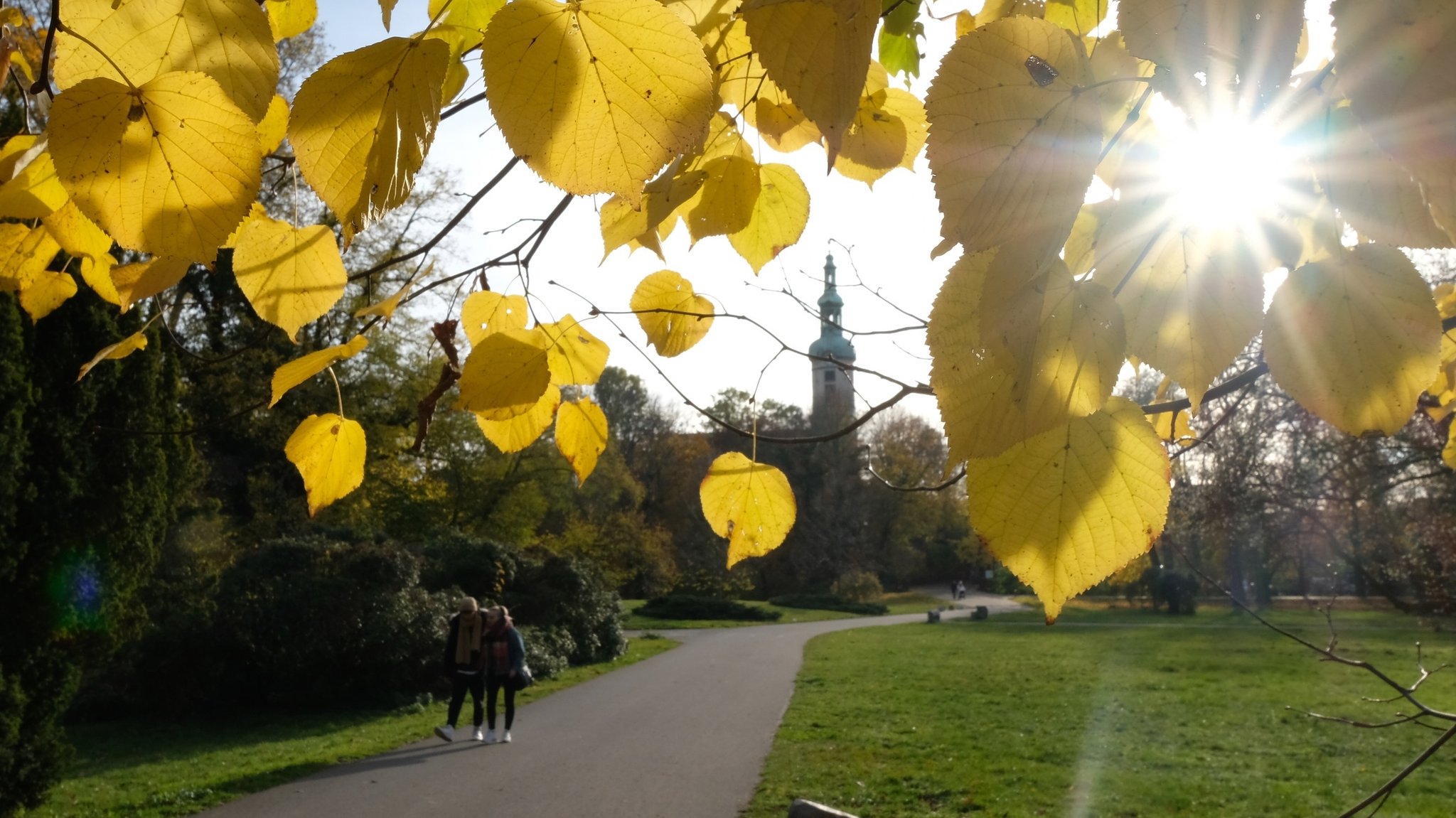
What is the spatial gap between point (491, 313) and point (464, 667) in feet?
24.9

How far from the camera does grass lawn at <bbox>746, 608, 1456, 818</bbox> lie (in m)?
6.01

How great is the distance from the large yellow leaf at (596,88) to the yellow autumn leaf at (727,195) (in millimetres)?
429

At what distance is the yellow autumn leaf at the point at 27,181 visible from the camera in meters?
0.83

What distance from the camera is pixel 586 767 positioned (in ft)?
22.9

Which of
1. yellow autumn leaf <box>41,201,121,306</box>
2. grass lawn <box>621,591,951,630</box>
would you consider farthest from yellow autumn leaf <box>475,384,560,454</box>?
grass lawn <box>621,591,951,630</box>

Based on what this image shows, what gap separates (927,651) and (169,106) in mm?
15453

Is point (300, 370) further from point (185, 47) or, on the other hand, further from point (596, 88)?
point (596, 88)

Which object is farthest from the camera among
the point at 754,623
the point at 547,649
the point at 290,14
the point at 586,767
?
the point at 754,623

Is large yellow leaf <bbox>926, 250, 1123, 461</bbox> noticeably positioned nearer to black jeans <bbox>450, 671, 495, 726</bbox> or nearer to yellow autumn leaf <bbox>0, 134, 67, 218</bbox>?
yellow autumn leaf <bbox>0, 134, 67, 218</bbox>

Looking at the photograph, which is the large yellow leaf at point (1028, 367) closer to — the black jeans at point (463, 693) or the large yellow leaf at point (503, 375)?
the large yellow leaf at point (503, 375)

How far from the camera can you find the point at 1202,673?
11.8 metres

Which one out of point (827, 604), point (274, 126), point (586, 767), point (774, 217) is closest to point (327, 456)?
point (274, 126)

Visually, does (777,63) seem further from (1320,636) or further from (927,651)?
(1320,636)

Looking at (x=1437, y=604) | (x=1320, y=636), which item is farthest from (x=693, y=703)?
(x=1437, y=604)
